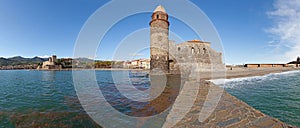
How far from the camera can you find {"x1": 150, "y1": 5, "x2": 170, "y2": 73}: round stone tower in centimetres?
2509

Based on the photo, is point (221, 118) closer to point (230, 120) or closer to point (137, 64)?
point (230, 120)

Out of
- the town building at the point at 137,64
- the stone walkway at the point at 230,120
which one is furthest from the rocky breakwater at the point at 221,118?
the town building at the point at 137,64

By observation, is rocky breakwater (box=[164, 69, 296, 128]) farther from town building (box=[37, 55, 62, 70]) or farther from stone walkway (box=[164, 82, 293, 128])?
town building (box=[37, 55, 62, 70])

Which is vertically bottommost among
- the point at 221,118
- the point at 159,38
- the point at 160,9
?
the point at 221,118

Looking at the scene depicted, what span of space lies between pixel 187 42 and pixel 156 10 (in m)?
17.5

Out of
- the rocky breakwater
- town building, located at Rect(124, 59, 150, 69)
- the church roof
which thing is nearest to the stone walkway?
the rocky breakwater

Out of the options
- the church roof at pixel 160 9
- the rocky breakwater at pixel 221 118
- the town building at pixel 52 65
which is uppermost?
the church roof at pixel 160 9

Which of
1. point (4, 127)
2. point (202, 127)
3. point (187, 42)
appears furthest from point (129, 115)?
point (187, 42)

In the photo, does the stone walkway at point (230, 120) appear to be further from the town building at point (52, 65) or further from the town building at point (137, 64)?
the town building at point (52, 65)

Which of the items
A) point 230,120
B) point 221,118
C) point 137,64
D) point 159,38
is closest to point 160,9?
point 159,38

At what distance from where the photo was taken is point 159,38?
82.9 ft

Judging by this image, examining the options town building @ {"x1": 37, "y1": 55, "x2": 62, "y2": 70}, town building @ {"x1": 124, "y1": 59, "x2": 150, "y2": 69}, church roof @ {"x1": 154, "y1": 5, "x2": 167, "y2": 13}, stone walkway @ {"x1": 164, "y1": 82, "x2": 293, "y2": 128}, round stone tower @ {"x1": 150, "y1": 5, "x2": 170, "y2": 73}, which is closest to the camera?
stone walkway @ {"x1": 164, "y1": 82, "x2": 293, "y2": 128}

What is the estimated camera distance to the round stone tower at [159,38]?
25.1 meters

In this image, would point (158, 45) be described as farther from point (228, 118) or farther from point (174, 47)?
point (228, 118)
